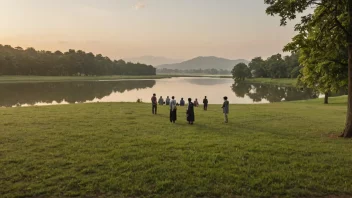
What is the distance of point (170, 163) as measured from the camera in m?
9.29

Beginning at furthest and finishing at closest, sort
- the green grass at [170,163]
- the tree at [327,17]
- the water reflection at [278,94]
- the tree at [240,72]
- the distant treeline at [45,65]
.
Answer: the tree at [240,72] → the distant treeline at [45,65] → the water reflection at [278,94] → the tree at [327,17] → the green grass at [170,163]

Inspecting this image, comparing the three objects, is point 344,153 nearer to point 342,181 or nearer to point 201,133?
point 342,181

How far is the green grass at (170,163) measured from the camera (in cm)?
740

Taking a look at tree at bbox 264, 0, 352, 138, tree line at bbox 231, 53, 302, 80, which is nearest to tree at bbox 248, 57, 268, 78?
tree line at bbox 231, 53, 302, 80

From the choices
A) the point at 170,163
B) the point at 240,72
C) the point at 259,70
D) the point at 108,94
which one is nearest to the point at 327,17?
the point at 170,163

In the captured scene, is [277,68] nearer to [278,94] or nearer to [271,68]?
[271,68]

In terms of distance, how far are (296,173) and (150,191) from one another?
4847 mm

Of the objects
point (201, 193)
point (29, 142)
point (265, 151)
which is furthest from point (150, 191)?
point (29, 142)

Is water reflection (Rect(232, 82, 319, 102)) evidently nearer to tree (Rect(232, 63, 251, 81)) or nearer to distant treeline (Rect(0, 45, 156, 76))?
tree (Rect(232, 63, 251, 81))

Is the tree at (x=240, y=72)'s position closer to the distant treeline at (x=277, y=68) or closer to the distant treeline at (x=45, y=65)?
the distant treeline at (x=277, y=68)

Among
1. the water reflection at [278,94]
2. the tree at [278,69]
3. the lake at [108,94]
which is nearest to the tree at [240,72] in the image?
the tree at [278,69]

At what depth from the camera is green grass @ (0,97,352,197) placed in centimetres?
740

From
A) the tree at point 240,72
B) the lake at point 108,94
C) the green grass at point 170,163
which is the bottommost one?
the lake at point 108,94

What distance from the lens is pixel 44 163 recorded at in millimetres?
9344
